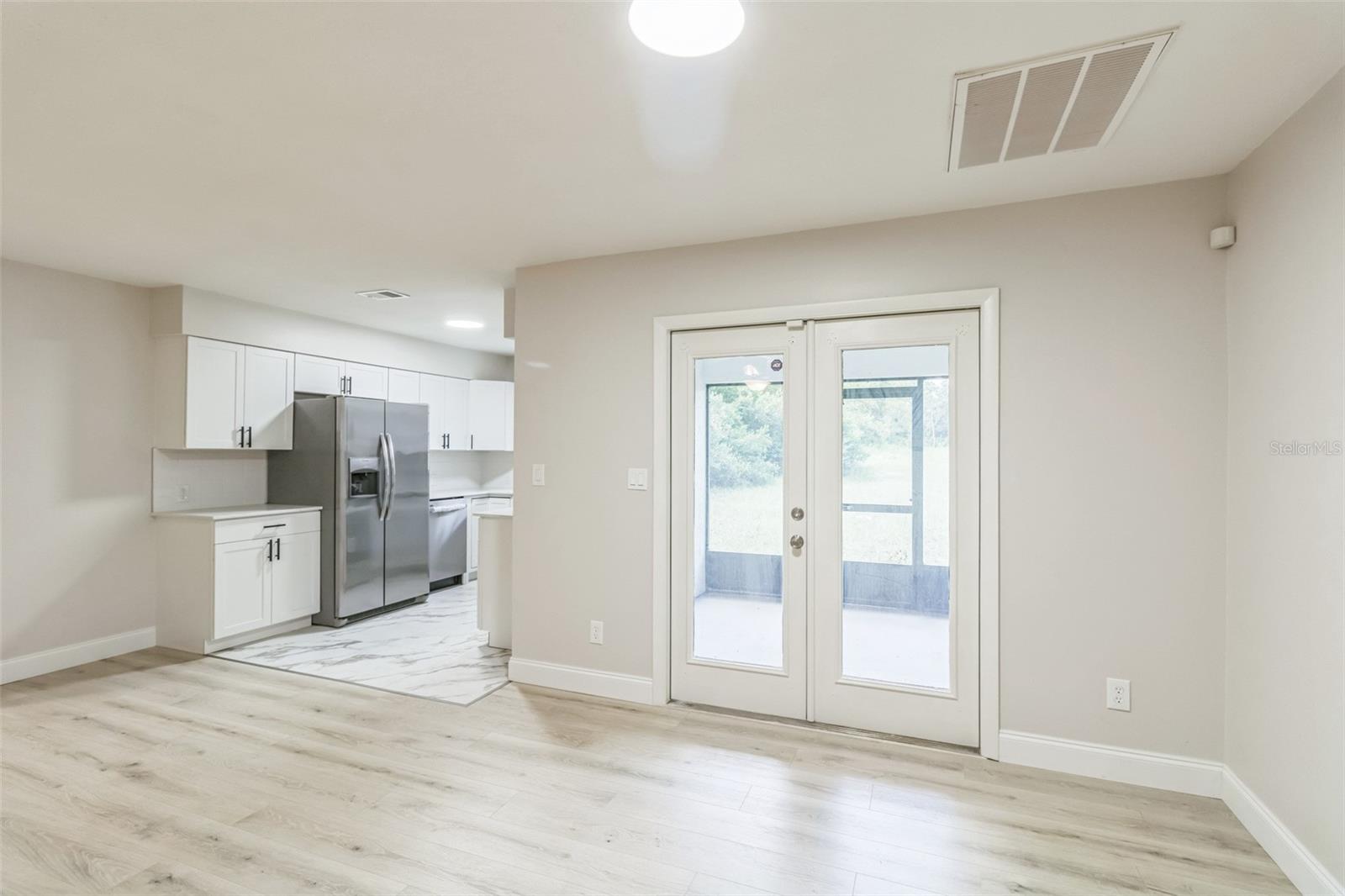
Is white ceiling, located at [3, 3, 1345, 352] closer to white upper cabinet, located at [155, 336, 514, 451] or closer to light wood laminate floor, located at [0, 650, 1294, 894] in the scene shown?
white upper cabinet, located at [155, 336, 514, 451]

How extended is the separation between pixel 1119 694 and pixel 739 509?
5.95ft

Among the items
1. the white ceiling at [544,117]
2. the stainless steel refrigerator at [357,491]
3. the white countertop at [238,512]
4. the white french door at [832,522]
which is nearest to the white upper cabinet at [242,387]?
the stainless steel refrigerator at [357,491]

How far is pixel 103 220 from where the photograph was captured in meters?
3.18

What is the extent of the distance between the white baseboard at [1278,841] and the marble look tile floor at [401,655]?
11.0 ft

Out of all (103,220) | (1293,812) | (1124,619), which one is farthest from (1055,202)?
(103,220)

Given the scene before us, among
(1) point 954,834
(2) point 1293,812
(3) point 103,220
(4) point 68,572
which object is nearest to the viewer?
(2) point 1293,812

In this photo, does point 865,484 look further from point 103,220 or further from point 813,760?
point 103,220

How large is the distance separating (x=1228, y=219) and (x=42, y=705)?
604cm

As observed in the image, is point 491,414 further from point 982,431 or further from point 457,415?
point 982,431

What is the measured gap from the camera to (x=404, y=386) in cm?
620

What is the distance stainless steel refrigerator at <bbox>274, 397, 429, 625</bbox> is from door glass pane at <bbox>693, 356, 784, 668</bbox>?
3.09 metres

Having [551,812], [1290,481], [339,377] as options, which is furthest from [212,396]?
[1290,481]

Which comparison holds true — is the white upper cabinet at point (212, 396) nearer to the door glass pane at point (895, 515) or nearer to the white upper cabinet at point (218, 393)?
the white upper cabinet at point (218, 393)

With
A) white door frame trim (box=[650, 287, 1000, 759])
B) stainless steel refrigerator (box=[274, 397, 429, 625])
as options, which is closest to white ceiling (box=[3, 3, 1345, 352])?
white door frame trim (box=[650, 287, 1000, 759])
